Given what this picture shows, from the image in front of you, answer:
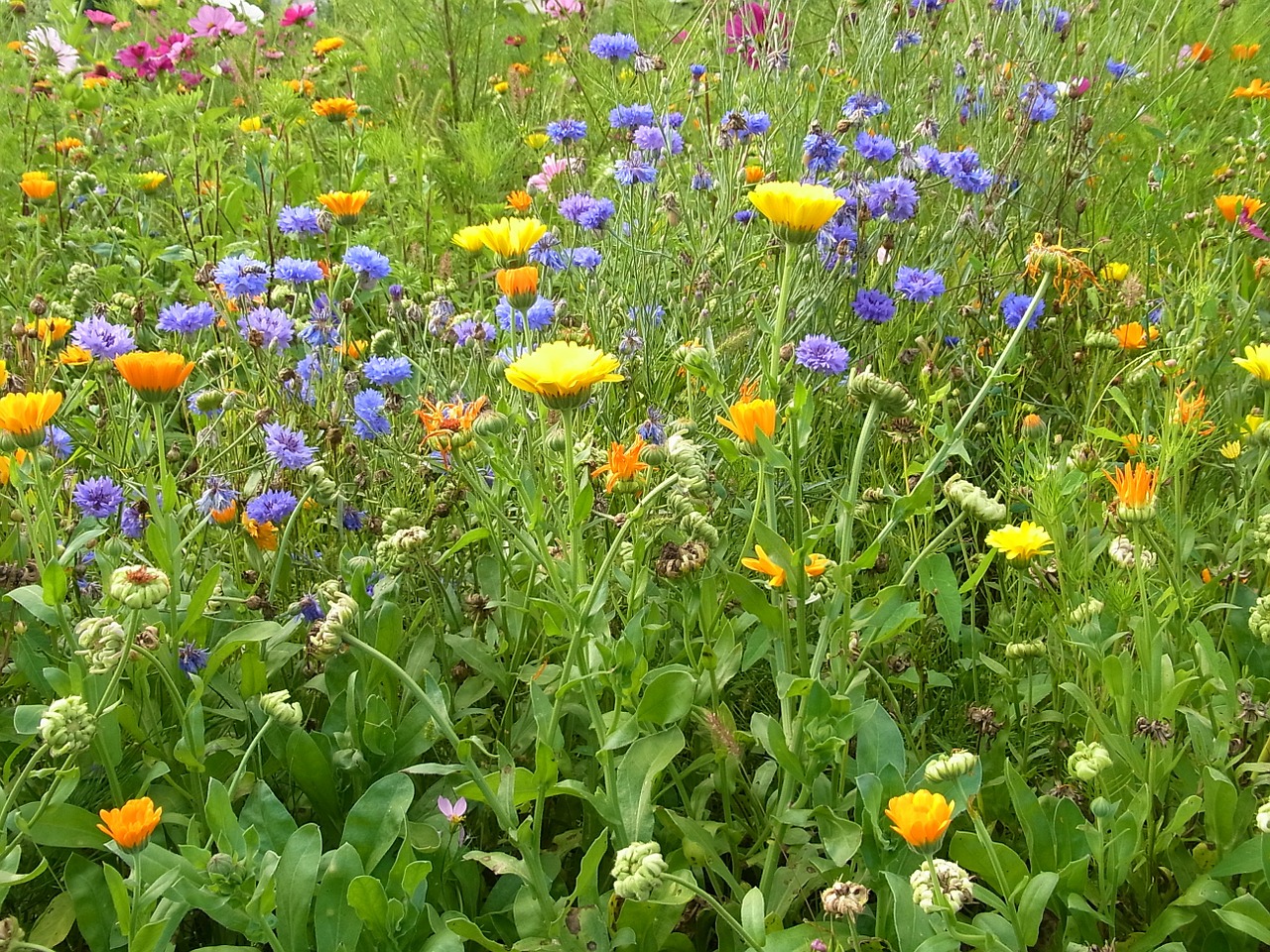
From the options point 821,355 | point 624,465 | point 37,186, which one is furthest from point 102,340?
point 37,186

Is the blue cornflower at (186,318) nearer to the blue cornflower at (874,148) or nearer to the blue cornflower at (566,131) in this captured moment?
the blue cornflower at (566,131)

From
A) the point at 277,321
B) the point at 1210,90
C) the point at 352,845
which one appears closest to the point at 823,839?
the point at 352,845

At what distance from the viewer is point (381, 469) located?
1.93m

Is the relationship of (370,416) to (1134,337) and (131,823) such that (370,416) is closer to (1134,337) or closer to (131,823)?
(131,823)

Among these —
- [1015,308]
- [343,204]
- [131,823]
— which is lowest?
[131,823]

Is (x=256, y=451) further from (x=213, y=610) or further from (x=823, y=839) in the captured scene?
(x=823, y=839)

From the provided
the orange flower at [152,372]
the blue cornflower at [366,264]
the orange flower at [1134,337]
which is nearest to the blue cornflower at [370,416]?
the blue cornflower at [366,264]

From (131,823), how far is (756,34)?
278 centimetres

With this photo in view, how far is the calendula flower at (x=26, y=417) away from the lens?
1.22 metres

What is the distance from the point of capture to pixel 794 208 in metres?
1.24

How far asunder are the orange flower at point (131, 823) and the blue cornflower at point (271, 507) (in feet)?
1.95

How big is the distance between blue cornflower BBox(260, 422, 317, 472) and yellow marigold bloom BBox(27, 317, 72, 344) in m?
0.57

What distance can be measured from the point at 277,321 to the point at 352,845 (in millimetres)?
1079

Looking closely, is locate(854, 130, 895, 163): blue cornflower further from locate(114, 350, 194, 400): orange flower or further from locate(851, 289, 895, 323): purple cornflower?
locate(114, 350, 194, 400): orange flower
